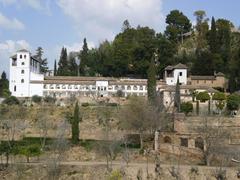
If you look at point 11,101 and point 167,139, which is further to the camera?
point 11,101

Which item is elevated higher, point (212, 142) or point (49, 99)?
point (49, 99)

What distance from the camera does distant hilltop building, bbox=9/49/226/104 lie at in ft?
219

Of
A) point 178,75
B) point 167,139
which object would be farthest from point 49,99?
point 167,139

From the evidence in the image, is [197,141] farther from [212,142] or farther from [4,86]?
[4,86]

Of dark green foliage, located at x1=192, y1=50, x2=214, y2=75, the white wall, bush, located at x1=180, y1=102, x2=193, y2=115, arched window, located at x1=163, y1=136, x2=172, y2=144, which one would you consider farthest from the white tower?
arched window, located at x1=163, y1=136, x2=172, y2=144

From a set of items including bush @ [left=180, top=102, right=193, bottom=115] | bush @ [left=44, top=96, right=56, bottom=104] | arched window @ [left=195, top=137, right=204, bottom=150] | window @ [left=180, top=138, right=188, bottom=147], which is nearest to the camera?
arched window @ [left=195, top=137, right=204, bottom=150]

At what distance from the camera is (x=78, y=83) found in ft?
222

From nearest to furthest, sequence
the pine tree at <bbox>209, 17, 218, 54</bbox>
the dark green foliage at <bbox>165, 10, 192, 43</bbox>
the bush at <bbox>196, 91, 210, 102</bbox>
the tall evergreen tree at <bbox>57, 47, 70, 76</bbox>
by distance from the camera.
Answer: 1. the bush at <bbox>196, 91, 210, 102</bbox>
2. the pine tree at <bbox>209, 17, 218, 54</bbox>
3. the tall evergreen tree at <bbox>57, 47, 70, 76</bbox>
4. the dark green foliage at <bbox>165, 10, 192, 43</bbox>

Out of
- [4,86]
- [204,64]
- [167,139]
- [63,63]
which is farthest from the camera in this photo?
[63,63]

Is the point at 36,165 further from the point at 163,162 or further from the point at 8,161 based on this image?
the point at 163,162

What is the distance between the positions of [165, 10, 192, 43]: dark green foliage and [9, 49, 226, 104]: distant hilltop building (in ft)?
44.9

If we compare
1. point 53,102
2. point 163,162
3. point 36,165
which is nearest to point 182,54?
point 53,102

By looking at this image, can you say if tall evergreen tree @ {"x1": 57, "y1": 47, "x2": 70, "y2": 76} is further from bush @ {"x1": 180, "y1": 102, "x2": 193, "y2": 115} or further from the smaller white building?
bush @ {"x1": 180, "y1": 102, "x2": 193, "y2": 115}

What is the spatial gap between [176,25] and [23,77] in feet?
95.6
